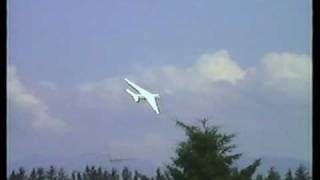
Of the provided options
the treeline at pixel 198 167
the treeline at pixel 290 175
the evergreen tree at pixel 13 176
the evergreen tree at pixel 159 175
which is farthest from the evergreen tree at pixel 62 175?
the treeline at pixel 290 175

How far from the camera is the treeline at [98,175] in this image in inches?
47.6

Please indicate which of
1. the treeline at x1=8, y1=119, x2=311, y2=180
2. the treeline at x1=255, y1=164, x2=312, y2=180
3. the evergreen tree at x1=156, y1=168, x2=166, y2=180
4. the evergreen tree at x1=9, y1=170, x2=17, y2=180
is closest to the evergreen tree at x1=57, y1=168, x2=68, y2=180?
the treeline at x1=8, y1=119, x2=311, y2=180

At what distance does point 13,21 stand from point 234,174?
2.49ft

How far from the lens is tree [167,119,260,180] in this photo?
1285 millimetres

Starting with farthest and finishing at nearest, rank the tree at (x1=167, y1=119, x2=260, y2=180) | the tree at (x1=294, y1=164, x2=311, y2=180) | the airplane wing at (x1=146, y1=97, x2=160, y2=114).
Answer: the tree at (x1=167, y1=119, x2=260, y2=180) < the airplane wing at (x1=146, y1=97, x2=160, y2=114) < the tree at (x1=294, y1=164, x2=311, y2=180)

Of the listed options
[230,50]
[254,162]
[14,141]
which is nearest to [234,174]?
[254,162]

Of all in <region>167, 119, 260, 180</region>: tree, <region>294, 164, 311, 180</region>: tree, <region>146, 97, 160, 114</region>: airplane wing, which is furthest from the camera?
<region>167, 119, 260, 180</region>: tree

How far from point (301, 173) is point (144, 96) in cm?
45

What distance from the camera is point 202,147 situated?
54.1 inches

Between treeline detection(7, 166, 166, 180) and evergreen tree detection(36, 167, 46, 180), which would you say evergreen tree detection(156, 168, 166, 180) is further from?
evergreen tree detection(36, 167, 46, 180)

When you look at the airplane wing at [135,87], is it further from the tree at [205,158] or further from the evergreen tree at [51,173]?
the evergreen tree at [51,173]

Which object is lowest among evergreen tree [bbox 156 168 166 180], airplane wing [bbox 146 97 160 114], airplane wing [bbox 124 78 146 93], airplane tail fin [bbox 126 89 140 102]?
evergreen tree [bbox 156 168 166 180]

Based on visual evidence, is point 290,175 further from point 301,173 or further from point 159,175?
point 159,175
